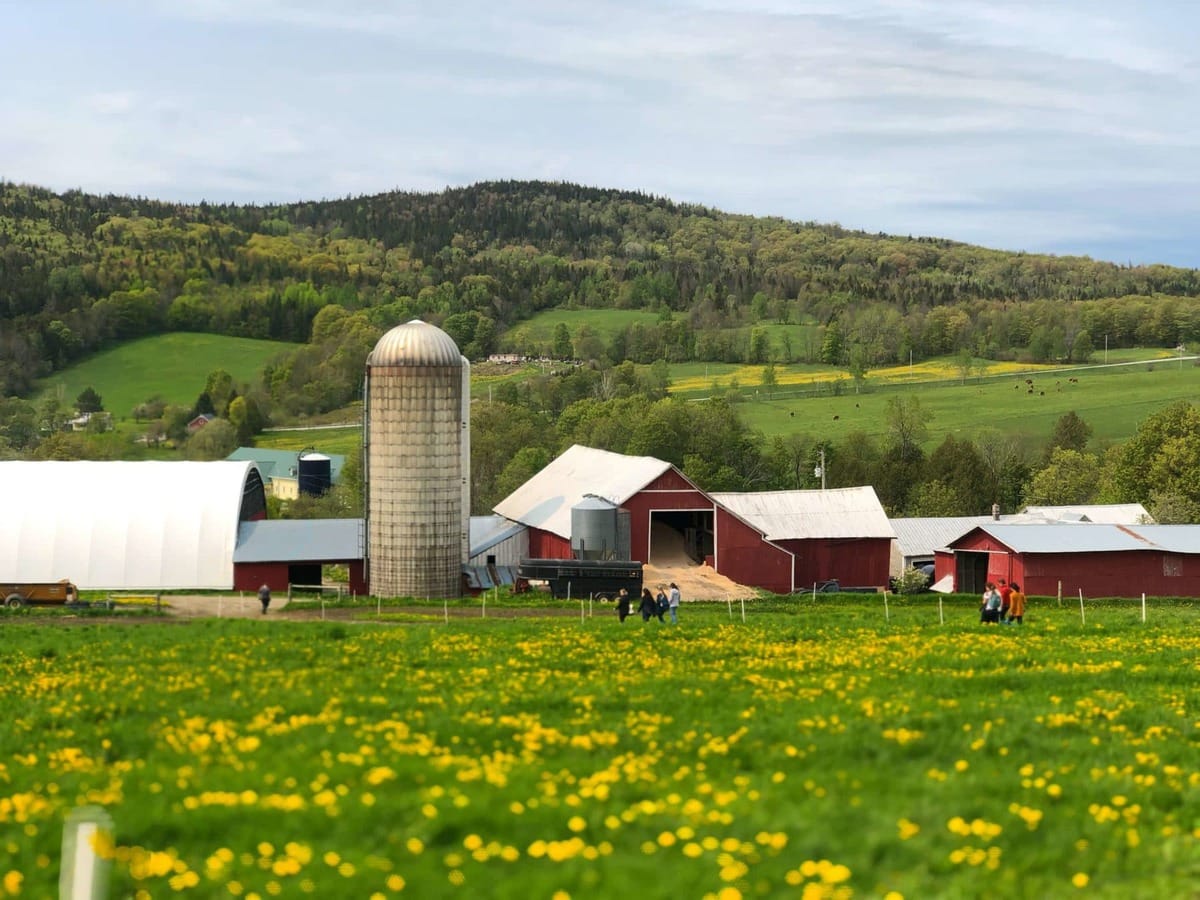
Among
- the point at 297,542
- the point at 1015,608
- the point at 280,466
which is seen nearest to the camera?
the point at 1015,608

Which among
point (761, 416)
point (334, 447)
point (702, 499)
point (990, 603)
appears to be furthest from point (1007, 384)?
point (990, 603)

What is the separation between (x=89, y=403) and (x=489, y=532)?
112788mm

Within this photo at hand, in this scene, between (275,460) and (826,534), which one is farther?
(275,460)

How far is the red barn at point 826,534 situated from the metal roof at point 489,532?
9.99 meters

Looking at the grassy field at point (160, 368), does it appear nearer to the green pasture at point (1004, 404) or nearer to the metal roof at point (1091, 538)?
the green pasture at point (1004, 404)

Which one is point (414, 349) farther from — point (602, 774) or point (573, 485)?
point (602, 774)

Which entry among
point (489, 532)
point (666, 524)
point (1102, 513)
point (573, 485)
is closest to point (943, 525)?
point (1102, 513)

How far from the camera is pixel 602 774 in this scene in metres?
13.2

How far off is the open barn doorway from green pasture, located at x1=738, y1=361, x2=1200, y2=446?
57420 millimetres

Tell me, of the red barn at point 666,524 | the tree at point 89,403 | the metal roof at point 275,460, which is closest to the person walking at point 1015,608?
the red barn at point 666,524

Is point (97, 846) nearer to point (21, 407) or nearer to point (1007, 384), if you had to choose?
point (21, 407)

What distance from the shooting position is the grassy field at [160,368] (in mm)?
169125

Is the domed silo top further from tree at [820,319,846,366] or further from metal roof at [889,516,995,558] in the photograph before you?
tree at [820,319,846,366]

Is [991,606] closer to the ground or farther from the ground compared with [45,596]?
farther from the ground
